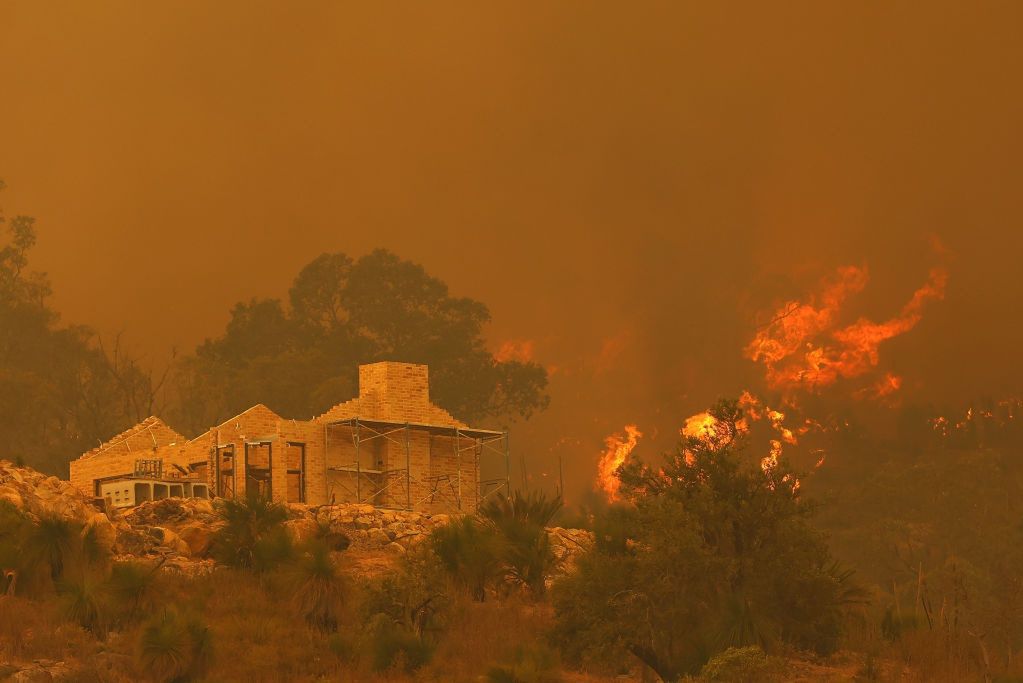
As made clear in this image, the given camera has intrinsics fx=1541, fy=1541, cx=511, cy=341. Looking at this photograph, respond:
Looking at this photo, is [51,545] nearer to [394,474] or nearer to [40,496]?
[40,496]

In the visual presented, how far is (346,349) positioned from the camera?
87.7 meters

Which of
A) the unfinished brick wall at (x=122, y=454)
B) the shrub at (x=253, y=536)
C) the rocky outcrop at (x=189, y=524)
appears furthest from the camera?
the unfinished brick wall at (x=122, y=454)

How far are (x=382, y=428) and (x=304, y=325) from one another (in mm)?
40575

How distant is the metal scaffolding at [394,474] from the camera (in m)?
49.1

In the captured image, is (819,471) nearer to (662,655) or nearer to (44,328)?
(44,328)

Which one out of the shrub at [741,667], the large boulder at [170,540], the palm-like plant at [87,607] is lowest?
the shrub at [741,667]

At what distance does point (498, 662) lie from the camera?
102 feet

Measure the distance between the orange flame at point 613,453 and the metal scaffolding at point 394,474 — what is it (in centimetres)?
3781

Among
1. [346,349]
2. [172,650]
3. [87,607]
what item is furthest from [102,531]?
[346,349]

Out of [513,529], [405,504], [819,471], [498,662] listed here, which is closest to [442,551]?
[513,529]

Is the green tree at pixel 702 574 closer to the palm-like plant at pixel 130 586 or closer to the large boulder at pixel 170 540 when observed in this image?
the palm-like plant at pixel 130 586

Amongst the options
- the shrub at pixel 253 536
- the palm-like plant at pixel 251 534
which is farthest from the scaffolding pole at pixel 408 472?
the palm-like plant at pixel 251 534

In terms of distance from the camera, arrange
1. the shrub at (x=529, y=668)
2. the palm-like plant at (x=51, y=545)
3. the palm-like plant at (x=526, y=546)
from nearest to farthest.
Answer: the shrub at (x=529, y=668), the palm-like plant at (x=51, y=545), the palm-like plant at (x=526, y=546)

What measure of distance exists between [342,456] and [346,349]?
38.6m
